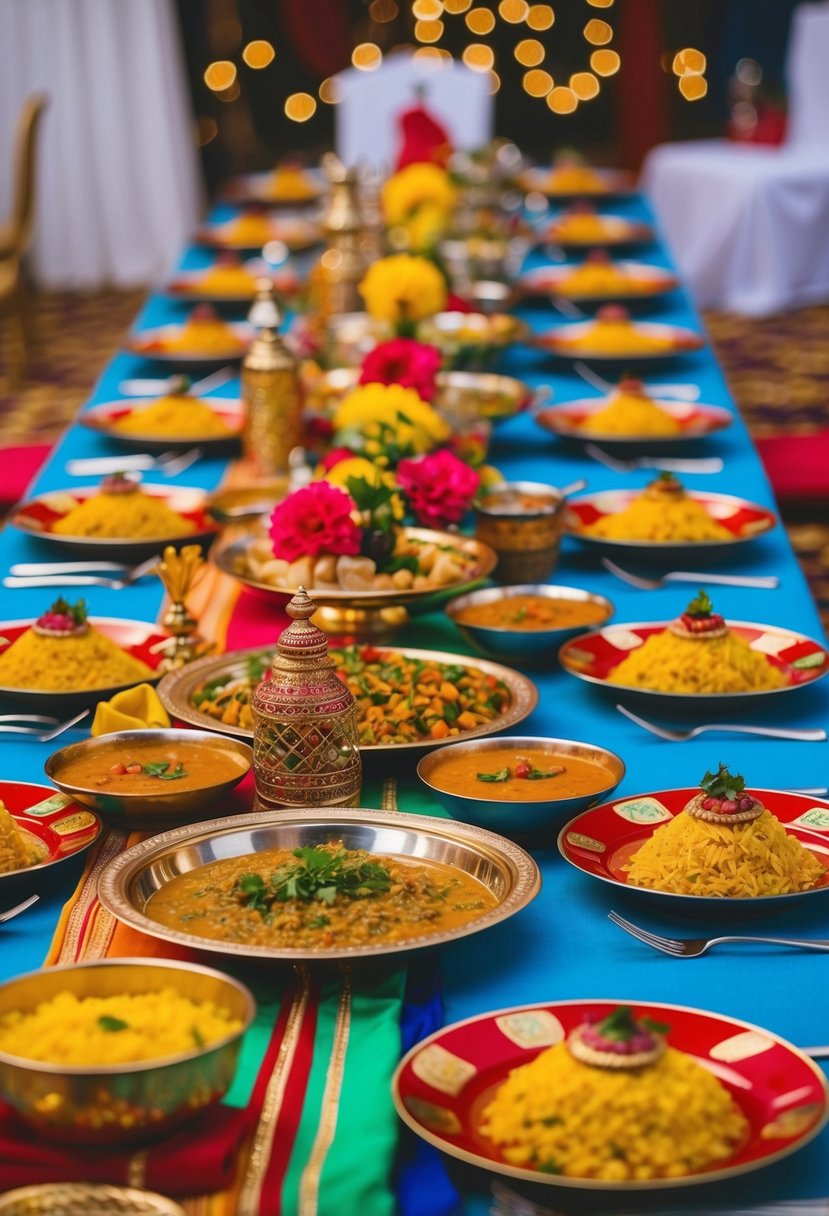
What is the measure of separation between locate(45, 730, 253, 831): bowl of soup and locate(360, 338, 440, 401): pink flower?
1072 mm

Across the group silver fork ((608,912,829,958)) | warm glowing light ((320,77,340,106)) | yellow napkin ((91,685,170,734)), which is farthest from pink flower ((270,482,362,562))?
warm glowing light ((320,77,340,106))

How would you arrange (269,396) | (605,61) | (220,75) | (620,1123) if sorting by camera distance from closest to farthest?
(620,1123) → (269,396) → (220,75) → (605,61)

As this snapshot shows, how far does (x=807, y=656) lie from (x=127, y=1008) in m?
1.11

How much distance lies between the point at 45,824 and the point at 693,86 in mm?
8798

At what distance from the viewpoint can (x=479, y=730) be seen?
68.1 inches

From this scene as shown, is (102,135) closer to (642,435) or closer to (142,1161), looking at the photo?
(642,435)

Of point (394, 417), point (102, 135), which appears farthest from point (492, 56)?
point (394, 417)

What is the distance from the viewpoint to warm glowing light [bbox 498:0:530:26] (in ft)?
30.6

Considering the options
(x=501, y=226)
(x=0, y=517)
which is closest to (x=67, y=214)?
(x=501, y=226)

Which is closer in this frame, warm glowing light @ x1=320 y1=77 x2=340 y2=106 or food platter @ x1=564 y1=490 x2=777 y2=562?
food platter @ x1=564 y1=490 x2=777 y2=562

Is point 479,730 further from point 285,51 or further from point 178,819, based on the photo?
point 285,51

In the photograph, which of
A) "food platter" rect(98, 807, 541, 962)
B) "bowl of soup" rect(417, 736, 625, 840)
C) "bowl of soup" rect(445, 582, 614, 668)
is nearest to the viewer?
"food platter" rect(98, 807, 541, 962)

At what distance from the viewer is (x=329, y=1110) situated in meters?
1.17

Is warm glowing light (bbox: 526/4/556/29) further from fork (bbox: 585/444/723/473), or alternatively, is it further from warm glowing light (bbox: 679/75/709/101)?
fork (bbox: 585/444/723/473)
